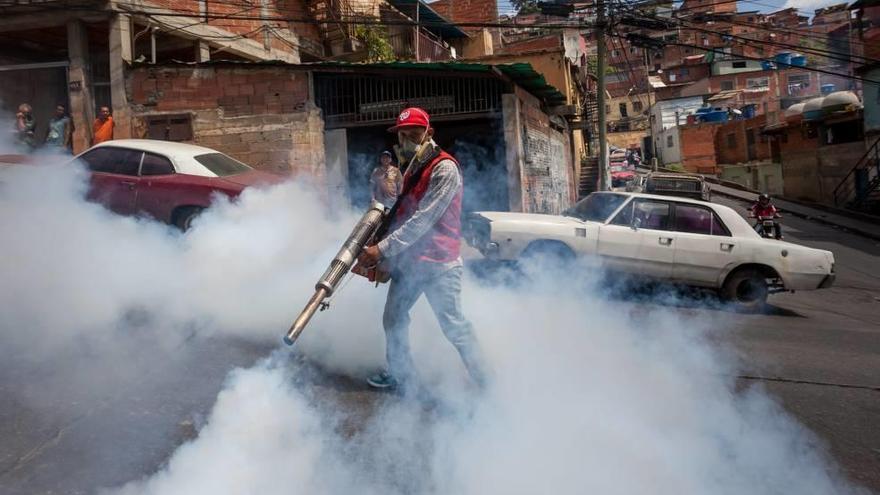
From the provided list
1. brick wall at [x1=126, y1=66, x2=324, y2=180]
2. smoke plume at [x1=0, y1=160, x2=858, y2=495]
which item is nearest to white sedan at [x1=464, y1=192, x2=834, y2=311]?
smoke plume at [x1=0, y1=160, x2=858, y2=495]

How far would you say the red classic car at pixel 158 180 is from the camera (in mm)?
6625

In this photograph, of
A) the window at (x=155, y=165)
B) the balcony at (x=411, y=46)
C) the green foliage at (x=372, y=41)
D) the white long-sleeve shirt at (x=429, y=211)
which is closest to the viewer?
the white long-sleeve shirt at (x=429, y=211)

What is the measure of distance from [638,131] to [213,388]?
51.9m

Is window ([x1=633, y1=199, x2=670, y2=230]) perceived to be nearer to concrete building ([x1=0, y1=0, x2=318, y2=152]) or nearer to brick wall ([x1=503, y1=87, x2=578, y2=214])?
brick wall ([x1=503, y1=87, x2=578, y2=214])

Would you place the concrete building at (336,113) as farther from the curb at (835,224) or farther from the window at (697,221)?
the curb at (835,224)

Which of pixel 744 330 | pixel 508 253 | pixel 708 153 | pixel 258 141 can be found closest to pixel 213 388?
pixel 508 253

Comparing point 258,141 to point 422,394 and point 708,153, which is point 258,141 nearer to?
point 422,394

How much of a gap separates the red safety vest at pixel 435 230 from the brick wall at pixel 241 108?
8308mm

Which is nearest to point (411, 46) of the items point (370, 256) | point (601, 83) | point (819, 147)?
point (601, 83)

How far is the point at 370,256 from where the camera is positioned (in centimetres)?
316

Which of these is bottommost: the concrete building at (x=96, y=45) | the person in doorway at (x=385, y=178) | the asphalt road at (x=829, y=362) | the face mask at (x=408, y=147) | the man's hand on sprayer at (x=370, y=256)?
the asphalt road at (x=829, y=362)

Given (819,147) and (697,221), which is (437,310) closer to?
(697,221)

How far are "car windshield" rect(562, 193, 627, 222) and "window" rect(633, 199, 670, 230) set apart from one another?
23 centimetres

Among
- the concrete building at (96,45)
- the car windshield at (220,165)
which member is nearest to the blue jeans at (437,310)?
the car windshield at (220,165)
